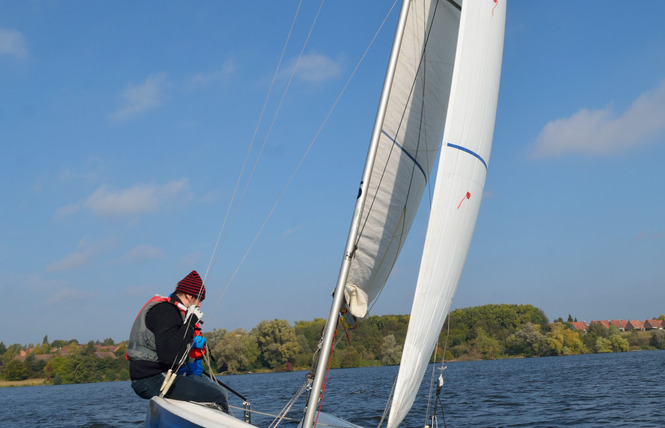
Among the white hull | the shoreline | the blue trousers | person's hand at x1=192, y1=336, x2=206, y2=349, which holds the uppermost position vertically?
person's hand at x1=192, y1=336, x2=206, y2=349

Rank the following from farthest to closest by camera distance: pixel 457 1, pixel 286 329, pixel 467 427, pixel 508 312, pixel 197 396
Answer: pixel 508 312 → pixel 286 329 → pixel 467 427 → pixel 457 1 → pixel 197 396

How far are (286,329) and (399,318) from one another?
22412mm

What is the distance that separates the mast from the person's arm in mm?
1252

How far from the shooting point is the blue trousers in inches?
204

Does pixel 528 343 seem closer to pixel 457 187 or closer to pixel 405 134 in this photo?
pixel 405 134

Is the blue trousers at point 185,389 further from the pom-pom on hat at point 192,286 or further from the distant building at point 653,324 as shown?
the distant building at point 653,324

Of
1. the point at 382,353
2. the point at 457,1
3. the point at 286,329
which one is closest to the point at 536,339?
the point at 382,353

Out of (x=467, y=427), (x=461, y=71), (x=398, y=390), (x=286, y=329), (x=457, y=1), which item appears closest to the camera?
(x=398, y=390)

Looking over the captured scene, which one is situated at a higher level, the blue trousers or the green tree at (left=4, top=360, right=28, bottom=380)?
the blue trousers

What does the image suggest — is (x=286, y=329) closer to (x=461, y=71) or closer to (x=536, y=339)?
(x=536, y=339)

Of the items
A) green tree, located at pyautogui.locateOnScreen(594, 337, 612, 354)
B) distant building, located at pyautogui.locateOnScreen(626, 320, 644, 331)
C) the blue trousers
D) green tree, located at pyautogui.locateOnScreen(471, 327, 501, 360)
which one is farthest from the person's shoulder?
distant building, located at pyautogui.locateOnScreen(626, 320, 644, 331)

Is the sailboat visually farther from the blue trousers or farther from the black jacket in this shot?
the black jacket

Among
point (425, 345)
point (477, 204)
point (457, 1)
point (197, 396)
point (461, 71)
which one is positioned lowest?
point (197, 396)

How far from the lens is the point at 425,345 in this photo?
4.49 m
